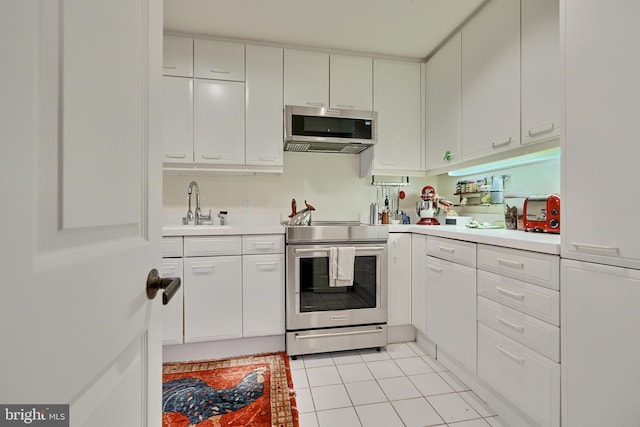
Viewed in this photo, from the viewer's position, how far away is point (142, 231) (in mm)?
588

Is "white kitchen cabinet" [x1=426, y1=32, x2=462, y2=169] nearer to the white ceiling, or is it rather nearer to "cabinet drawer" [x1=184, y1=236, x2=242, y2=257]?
the white ceiling

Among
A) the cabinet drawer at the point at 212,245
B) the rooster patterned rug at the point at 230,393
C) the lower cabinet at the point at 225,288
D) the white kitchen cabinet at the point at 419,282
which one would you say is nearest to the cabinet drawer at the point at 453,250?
the white kitchen cabinet at the point at 419,282

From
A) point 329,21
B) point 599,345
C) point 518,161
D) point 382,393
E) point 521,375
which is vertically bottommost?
point 382,393

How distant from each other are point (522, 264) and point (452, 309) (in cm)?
63

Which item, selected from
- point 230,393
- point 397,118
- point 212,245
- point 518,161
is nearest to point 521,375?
point 518,161

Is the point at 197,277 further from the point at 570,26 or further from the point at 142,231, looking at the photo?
the point at 570,26

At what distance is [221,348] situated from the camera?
7.06 feet

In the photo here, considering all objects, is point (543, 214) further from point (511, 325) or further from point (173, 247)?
point (173, 247)

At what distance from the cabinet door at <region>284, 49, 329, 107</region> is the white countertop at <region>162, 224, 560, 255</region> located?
1.18m

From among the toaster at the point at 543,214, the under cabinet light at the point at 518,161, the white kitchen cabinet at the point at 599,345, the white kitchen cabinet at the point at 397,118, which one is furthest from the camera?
the white kitchen cabinet at the point at 397,118

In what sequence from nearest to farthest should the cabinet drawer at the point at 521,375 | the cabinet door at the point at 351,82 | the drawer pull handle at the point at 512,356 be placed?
the cabinet drawer at the point at 521,375 < the drawer pull handle at the point at 512,356 < the cabinet door at the point at 351,82

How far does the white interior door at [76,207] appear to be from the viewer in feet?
0.93

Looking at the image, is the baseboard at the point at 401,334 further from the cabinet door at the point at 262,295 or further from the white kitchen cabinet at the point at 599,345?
the white kitchen cabinet at the point at 599,345

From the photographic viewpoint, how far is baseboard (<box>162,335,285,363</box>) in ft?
6.86
